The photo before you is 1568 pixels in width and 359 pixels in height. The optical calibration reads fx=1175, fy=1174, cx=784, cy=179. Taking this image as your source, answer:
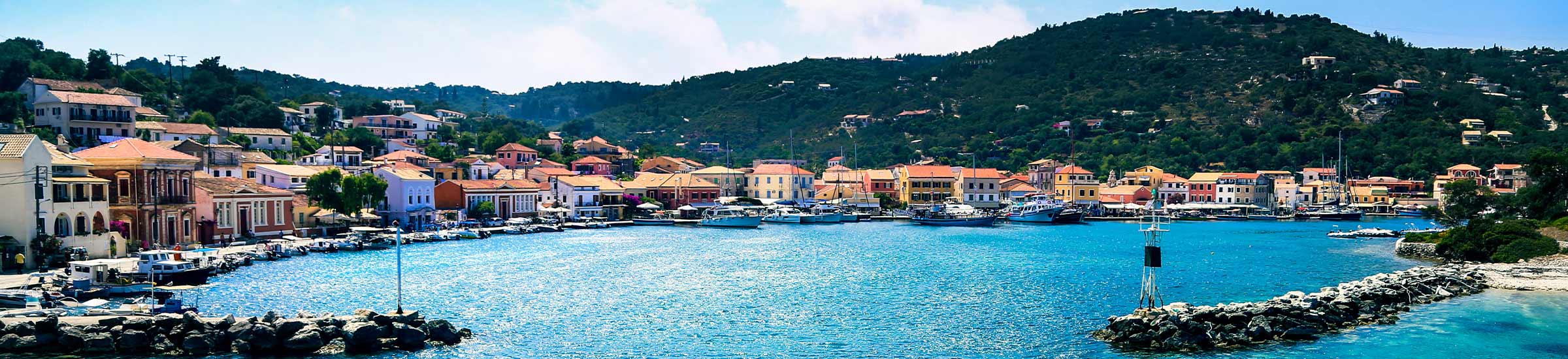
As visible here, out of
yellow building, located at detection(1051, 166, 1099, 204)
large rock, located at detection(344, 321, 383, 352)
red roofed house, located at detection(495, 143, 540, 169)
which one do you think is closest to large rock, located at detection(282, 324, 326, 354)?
large rock, located at detection(344, 321, 383, 352)

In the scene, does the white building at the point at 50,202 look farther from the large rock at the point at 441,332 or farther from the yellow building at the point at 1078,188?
the yellow building at the point at 1078,188

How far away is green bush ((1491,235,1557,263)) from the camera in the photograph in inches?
1642

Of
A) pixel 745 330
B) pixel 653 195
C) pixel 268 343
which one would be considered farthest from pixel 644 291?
pixel 653 195

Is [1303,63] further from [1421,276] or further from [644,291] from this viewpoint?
[644,291]

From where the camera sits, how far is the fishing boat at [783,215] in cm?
8850

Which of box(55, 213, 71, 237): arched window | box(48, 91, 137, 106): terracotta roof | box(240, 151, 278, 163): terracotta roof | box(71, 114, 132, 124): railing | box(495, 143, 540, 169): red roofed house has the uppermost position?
box(48, 91, 137, 106): terracotta roof

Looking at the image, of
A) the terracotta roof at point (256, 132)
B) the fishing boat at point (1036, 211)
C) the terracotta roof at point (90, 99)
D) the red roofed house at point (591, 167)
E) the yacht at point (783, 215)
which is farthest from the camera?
the red roofed house at point (591, 167)

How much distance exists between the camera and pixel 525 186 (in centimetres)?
8194

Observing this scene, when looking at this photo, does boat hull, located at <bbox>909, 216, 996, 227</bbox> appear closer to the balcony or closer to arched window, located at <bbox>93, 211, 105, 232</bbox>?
the balcony

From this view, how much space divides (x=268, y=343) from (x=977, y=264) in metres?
30.2

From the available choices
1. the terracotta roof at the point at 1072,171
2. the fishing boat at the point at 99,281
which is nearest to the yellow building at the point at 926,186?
the terracotta roof at the point at 1072,171

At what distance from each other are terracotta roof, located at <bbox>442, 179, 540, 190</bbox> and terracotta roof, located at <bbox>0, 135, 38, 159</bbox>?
4063cm

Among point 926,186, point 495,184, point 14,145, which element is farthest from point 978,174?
point 14,145

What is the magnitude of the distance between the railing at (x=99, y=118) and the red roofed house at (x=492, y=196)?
1907 cm
